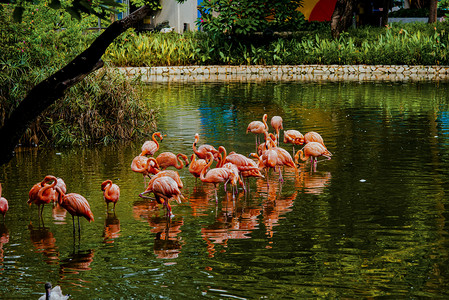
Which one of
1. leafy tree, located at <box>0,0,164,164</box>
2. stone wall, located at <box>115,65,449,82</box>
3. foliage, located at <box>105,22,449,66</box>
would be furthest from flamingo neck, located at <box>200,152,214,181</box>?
foliage, located at <box>105,22,449,66</box>

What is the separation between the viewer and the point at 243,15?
28.8m

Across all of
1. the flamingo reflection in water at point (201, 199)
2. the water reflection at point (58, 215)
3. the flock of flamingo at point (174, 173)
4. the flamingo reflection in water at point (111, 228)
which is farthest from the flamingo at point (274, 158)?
the water reflection at point (58, 215)

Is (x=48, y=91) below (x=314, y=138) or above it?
above

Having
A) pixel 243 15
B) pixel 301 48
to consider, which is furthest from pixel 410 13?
pixel 243 15

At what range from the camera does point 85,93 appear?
12.9 meters

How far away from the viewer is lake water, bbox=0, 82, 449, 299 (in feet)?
18.9

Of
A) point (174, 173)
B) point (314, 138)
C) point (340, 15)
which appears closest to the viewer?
point (174, 173)

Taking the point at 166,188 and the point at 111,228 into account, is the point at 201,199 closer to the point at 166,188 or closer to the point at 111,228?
the point at 166,188

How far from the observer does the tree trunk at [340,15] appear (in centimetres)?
2834

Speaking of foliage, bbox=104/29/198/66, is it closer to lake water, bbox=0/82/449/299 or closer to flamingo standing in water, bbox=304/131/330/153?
lake water, bbox=0/82/449/299

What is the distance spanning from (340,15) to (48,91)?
2581 centimetres

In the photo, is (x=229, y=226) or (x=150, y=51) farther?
(x=150, y=51)

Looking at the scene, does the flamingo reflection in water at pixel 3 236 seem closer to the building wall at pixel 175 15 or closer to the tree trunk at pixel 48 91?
the tree trunk at pixel 48 91

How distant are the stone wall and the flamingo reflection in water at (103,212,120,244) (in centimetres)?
1666
